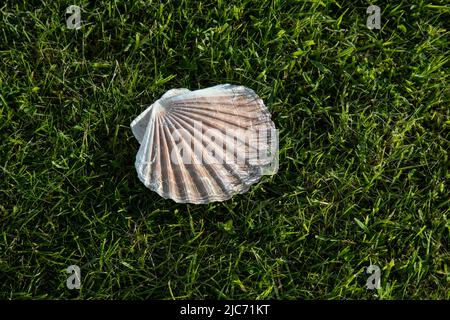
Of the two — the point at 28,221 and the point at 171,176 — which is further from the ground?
the point at 171,176

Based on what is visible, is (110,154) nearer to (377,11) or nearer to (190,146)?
(190,146)

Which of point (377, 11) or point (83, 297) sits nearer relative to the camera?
point (83, 297)

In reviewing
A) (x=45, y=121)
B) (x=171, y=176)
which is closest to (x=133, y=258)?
(x=171, y=176)
